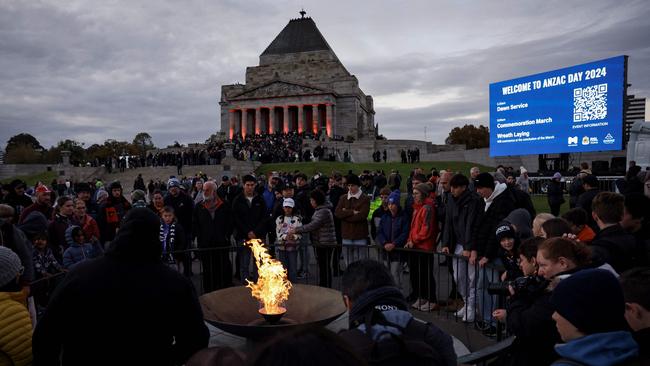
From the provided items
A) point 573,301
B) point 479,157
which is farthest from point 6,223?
point 479,157

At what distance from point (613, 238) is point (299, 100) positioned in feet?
225

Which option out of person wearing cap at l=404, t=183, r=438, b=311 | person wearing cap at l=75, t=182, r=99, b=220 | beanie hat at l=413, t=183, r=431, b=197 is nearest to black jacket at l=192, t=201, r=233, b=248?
person wearing cap at l=75, t=182, r=99, b=220

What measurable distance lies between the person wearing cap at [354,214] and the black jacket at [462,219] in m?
2.03

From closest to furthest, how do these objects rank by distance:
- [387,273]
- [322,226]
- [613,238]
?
[387,273], [613,238], [322,226]

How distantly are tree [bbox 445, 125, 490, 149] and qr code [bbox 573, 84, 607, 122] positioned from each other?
227 feet

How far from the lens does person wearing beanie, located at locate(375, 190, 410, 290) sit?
870 cm

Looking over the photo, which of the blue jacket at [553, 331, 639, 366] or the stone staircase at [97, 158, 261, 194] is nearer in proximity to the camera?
the blue jacket at [553, 331, 639, 366]

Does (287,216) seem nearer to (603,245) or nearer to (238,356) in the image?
(603,245)

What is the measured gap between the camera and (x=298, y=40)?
85.4 m

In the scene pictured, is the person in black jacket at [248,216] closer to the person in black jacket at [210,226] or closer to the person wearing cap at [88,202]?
the person in black jacket at [210,226]

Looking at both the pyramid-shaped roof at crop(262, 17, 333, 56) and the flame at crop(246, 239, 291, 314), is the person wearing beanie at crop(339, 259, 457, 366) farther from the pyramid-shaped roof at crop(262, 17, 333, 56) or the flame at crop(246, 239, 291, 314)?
the pyramid-shaped roof at crop(262, 17, 333, 56)

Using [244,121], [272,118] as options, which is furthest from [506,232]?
→ [244,121]

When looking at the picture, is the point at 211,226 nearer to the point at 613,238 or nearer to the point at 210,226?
the point at 210,226

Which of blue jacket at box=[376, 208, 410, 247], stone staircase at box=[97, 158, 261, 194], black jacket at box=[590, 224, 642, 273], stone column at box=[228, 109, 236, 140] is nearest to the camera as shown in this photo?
black jacket at box=[590, 224, 642, 273]
